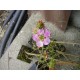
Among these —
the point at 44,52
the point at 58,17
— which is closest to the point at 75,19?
the point at 58,17

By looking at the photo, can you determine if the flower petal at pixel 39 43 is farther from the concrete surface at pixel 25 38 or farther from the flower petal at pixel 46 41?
the concrete surface at pixel 25 38

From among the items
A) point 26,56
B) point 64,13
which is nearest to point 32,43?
point 26,56

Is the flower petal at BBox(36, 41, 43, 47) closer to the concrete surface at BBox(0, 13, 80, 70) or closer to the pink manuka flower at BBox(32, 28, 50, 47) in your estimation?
the pink manuka flower at BBox(32, 28, 50, 47)

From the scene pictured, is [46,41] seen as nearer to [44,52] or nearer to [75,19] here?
[44,52]

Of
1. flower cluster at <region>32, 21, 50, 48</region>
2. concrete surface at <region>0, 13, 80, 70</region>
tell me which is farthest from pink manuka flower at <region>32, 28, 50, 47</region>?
concrete surface at <region>0, 13, 80, 70</region>

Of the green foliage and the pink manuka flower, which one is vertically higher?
the pink manuka flower

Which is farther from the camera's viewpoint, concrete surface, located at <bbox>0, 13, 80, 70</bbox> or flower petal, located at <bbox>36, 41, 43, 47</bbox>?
concrete surface, located at <bbox>0, 13, 80, 70</bbox>

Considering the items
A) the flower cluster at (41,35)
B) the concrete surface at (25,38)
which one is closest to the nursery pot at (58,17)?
the concrete surface at (25,38)
